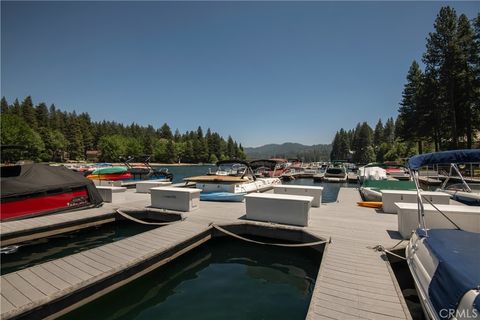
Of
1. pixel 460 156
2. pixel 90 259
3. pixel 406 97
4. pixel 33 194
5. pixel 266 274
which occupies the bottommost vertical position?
pixel 266 274

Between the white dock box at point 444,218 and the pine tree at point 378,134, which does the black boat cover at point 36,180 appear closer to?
the white dock box at point 444,218

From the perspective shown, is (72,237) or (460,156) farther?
(72,237)

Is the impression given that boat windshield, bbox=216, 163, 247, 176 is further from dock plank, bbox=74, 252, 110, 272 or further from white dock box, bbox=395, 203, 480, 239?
dock plank, bbox=74, 252, 110, 272

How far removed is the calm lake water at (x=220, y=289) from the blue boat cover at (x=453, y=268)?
2.29m

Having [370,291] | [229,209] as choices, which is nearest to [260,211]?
[229,209]

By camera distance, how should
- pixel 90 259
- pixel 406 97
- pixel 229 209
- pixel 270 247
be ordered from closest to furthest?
pixel 90 259
pixel 270 247
pixel 229 209
pixel 406 97

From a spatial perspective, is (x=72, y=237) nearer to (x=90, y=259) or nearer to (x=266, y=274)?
(x=90, y=259)

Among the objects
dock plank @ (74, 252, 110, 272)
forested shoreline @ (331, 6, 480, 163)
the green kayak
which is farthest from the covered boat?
forested shoreline @ (331, 6, 480, 163)

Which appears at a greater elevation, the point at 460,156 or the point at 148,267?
the point at 460,156

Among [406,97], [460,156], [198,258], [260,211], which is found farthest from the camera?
[406,97]

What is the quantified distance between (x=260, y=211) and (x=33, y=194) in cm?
827

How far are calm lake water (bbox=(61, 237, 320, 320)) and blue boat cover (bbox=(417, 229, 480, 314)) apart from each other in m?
2.29

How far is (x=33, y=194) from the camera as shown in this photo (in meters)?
8.91

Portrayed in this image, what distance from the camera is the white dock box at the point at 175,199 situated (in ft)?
33.0
